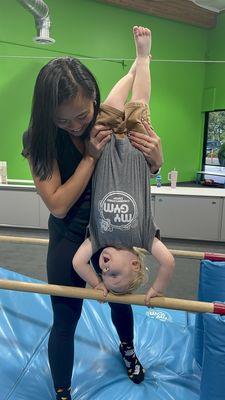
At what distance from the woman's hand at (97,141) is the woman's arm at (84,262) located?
0.31 metres

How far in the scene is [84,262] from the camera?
46.2 inches

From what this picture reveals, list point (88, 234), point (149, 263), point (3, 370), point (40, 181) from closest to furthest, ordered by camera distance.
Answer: point (40, 181) → point (88, 234) → point (3, 370) → point (149, 263)

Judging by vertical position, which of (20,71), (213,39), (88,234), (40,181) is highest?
(213,39)

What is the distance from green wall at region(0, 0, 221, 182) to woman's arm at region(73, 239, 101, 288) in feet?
12.7

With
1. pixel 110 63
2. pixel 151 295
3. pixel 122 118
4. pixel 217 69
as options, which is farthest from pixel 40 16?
pixel 151 295

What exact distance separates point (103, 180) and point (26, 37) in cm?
418

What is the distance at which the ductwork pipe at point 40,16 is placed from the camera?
12.0ft

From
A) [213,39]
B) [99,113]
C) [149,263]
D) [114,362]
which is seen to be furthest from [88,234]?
[213,39]

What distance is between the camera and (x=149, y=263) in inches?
138

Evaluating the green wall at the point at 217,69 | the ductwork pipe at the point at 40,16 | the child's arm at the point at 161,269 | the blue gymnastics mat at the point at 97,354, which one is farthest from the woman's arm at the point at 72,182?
the green wall at the point at 217,69

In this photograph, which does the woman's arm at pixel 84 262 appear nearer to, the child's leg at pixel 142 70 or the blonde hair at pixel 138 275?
the blonde hair at pixel 138 275

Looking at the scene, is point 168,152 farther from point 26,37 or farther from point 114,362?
point 114,362

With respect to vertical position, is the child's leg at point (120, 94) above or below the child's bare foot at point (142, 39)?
below

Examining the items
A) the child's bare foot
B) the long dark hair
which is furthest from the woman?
the child's bare foot
